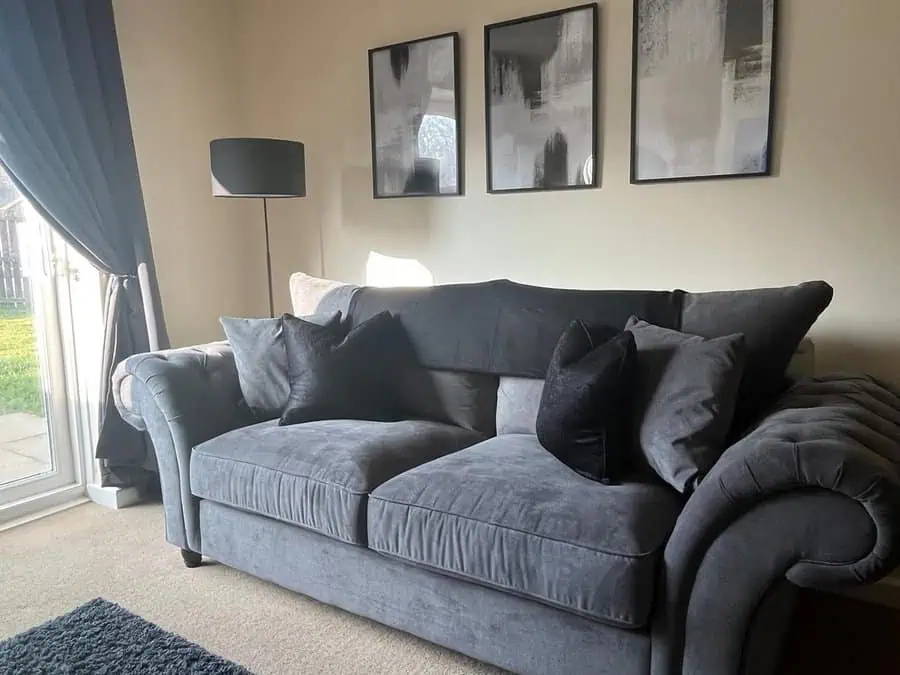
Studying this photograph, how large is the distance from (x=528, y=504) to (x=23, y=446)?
2.44 m

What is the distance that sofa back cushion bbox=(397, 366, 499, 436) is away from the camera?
247 centimetres

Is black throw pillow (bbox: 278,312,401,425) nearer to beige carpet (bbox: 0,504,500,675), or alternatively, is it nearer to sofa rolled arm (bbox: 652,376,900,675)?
beige carpet (bbox: 0,504,500,675)

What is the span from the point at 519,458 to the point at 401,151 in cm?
169

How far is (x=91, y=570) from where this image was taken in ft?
8.11

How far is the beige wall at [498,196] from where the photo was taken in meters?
2.24

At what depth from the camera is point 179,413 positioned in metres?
2.38

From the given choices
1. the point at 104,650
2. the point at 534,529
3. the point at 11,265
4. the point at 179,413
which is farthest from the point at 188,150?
the point at 534,529

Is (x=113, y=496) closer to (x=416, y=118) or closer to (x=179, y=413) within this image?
(x=179, y=413)

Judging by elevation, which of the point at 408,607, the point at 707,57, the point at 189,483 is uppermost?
the point at 707,57

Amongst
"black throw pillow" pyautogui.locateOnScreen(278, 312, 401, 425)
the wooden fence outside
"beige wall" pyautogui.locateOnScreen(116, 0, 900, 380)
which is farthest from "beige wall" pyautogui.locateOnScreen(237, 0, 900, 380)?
the wooden fence outside

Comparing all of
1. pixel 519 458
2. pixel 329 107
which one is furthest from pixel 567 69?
pixel 519 458

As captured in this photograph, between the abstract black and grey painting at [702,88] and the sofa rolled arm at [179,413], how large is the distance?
171cm

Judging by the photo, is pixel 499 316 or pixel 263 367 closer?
pixel 499 316

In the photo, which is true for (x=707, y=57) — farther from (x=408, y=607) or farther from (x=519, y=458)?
(x=408, y=607)
